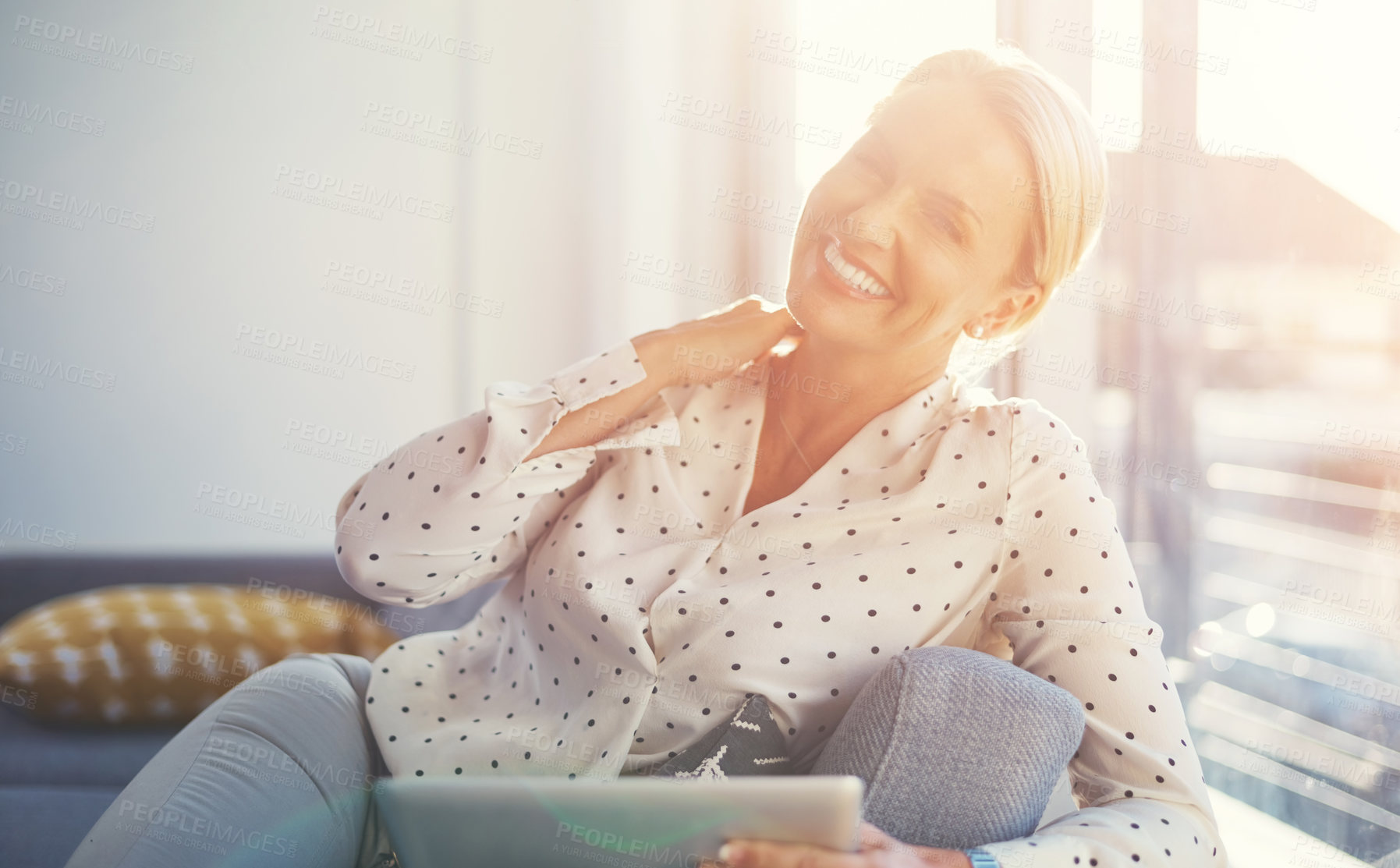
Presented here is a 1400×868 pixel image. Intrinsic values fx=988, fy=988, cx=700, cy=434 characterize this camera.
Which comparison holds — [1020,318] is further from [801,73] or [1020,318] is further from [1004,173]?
[801,73]

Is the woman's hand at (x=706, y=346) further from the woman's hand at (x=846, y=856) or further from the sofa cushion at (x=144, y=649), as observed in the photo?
the sofa cushion at (x=144, y=649)

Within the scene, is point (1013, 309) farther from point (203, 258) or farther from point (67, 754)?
point (203, 258)

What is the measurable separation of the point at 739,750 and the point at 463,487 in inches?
17.8

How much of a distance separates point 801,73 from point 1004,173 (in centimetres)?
209

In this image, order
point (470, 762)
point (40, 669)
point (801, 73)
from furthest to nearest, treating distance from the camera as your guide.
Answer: point (801, 73)
point (40, 669)
point (470, 762)

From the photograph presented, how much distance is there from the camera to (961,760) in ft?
3.12

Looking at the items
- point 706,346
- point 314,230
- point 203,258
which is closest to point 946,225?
point 706,346

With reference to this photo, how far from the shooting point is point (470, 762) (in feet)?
3.86

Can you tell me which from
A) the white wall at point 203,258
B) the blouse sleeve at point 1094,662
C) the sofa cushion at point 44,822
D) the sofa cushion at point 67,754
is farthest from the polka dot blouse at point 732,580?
the white wall at point 203,258

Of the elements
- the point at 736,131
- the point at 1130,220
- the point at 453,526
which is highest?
the point at 736,131

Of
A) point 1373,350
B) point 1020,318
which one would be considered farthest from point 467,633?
point 1373,350

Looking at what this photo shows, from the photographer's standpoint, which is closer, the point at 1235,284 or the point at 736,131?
the point at 1235,284

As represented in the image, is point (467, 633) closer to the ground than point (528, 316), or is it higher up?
closer to the ground

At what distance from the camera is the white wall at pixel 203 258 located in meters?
3.20
